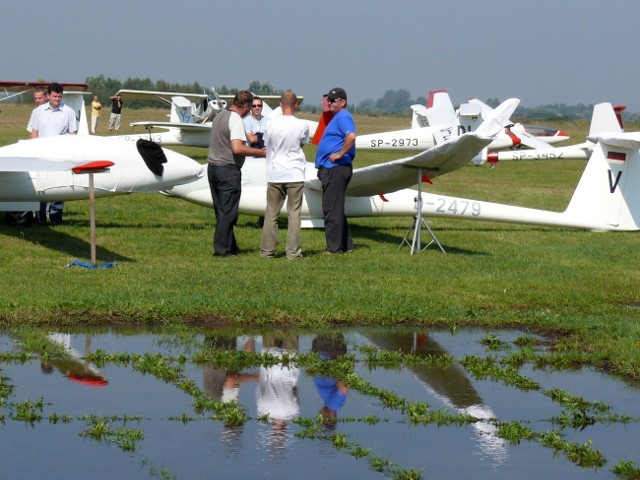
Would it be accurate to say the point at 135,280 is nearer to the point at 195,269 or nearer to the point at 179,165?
the point at 195,269

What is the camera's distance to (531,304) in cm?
925

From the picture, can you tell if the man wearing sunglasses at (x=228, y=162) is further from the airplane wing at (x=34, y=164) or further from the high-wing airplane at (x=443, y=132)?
the high-wing airplane at (x=443, y=132)

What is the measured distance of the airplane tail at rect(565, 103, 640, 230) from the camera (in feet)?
46.3

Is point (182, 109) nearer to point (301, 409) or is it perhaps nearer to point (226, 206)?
point (226, 206)

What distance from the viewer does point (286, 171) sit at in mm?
11719

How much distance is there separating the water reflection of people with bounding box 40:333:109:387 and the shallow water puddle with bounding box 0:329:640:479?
1cm

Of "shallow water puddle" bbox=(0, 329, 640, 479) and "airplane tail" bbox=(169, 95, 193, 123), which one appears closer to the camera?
"shallow water puddle" bbox=(0, 329, 640, 479)

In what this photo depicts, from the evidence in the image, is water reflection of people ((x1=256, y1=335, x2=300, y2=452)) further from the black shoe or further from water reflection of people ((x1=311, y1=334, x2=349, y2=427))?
the black shoe

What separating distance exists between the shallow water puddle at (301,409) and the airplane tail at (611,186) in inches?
270

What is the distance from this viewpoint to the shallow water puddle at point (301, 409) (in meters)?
4.96

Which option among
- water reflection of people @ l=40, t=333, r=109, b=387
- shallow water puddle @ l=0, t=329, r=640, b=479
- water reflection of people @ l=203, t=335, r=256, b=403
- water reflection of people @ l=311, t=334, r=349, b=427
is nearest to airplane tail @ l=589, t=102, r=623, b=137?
shallow water puddle @ l=0, t=329, r=640, b=479

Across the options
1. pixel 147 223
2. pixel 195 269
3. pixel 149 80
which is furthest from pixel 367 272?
pixel 149 80

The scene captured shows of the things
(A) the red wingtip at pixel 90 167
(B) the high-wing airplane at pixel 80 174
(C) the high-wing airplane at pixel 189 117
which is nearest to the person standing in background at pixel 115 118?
(C) the high-wing airplane at pixel 189 117

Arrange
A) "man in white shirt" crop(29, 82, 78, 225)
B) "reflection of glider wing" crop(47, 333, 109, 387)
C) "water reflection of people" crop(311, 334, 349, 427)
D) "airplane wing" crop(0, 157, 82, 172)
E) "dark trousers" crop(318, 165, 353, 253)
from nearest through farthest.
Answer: "water reflection of people" crop(311, 334, 349, 427) → "reflection of glider wing" crop(47, 333, 109, 387) → "airplane wing" crop(0, 157, 82, 172) → "dark trousers" crop(318, 165, 353, 253) → "man in white shirt" crop(29, 82, 78, 225)
